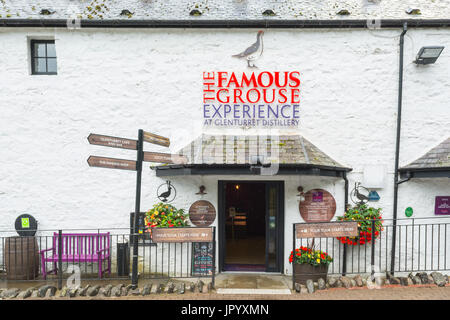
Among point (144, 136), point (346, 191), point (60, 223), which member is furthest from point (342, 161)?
point (60, 223)

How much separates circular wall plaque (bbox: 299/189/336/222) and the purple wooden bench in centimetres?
419

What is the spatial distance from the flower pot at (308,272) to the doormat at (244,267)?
1204mm

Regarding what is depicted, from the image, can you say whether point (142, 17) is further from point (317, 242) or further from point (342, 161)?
point (317, 242)

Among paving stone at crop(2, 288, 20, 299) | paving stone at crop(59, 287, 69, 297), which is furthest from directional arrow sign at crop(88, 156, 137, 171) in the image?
paving stone at crop(2, 288, 20, 299)

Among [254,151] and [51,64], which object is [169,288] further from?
[51,64]

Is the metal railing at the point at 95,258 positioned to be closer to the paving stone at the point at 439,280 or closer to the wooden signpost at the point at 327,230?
the wooden signpost at the point at 327,230

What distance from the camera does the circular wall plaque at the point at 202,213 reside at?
690 centimetres

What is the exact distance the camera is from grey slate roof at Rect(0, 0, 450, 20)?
7.03m

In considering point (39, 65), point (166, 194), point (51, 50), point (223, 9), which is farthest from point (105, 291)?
point (223, 9)

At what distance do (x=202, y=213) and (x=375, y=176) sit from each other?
12.5 feet

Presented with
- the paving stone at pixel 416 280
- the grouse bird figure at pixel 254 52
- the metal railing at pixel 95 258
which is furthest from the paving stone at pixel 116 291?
the paving stone at pixel 416 280

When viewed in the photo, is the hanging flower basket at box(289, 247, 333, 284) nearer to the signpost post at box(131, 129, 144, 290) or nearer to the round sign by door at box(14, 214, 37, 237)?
the signpost post at box(131, 129, 144, 290)

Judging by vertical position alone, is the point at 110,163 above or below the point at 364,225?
above

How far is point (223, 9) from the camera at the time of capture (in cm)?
739
